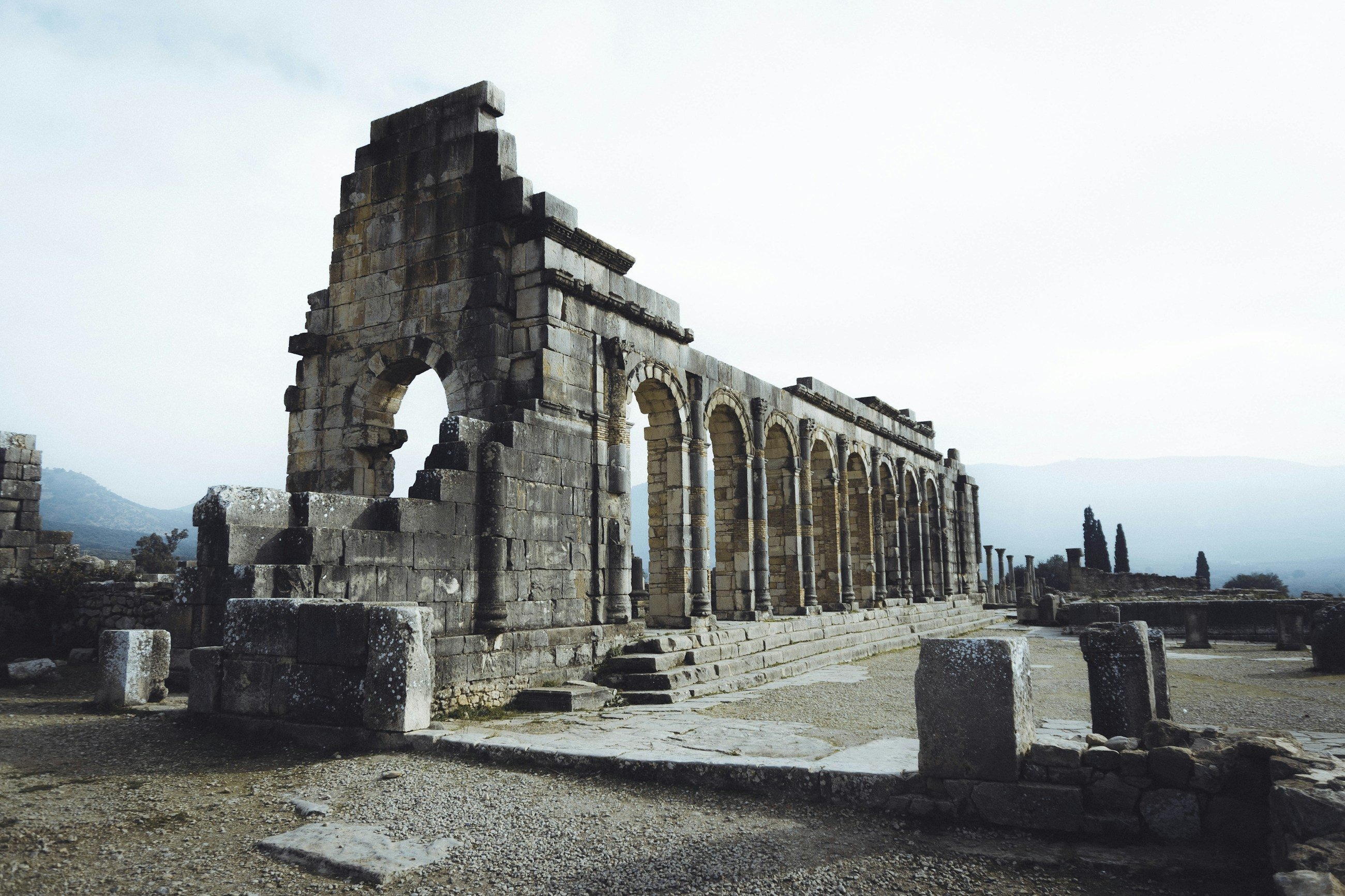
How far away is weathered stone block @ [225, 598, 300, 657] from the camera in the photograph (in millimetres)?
6250

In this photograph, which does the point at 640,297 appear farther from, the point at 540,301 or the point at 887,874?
the point at 887,874

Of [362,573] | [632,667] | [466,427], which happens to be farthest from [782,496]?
[362,573]

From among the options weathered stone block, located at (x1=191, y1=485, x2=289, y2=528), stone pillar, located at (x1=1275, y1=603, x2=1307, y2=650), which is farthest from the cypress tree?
weathered stone block, located at (x1=191, y1=485, x2=289, y2=528)

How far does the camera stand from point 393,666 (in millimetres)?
5988

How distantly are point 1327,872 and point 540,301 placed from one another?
8664 mm

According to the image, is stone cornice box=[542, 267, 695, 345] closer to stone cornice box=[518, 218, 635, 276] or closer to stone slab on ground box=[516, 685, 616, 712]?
stone cornice box=[518, 218, 635, 276]

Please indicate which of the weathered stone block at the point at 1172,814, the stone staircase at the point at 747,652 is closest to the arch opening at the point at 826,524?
the stone staircase at the point at 747,652

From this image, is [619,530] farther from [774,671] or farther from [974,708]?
[974,708]

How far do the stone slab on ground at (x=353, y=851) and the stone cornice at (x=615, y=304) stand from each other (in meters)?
6.97

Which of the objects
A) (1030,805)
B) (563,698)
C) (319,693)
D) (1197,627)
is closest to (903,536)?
(1197,627)

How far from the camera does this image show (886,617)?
63.7ft

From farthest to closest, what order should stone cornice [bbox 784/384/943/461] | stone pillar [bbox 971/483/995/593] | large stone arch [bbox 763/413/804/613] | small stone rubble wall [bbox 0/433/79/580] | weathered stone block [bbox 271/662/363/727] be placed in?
stone pillar [bbox 971/483/995/593], stone cornice [bbox 784/384/943/461], large stone arch [bbox 763/413/804/613], small stone rubble wall [bbox 0/433/79/580], weathered stone block [bbox 271/662/363/727]

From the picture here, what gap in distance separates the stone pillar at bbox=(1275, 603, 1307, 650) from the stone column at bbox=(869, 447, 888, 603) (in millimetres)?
8266

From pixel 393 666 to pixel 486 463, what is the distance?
340cm
